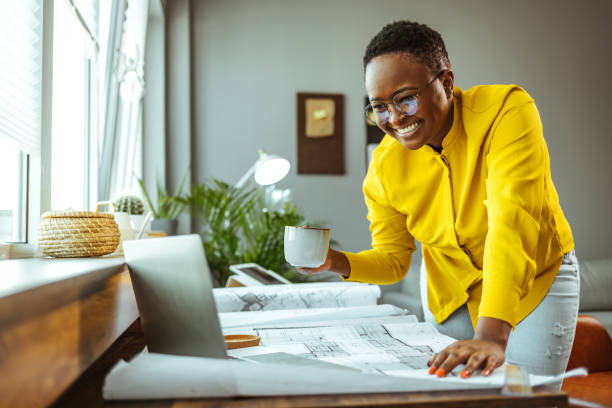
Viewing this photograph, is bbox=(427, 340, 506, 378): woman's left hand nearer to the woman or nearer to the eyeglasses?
the woman

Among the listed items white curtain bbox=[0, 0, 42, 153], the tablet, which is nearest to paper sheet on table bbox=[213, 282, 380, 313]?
the tablet

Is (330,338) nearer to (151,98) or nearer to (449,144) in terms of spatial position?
Answer: (449,144)

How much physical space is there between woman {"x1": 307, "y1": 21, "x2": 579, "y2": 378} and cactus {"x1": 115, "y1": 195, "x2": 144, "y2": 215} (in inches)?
49.6

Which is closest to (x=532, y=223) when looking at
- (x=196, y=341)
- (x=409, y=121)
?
(x=409, y=121)

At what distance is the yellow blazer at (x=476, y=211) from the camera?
0.92m

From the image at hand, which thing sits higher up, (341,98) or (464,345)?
(341,98)

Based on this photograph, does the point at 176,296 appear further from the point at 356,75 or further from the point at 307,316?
the point at 356,75

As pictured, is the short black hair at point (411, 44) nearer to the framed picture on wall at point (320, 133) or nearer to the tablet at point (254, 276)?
the tablet at point (254, 276)

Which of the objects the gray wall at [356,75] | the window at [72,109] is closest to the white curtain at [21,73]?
the window at [72,109]

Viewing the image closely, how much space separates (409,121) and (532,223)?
355 millimetres

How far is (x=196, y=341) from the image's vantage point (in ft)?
2.09

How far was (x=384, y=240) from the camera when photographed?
144 cm

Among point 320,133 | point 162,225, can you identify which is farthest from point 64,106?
point 320,133

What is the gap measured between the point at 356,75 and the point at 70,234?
3560 mm
